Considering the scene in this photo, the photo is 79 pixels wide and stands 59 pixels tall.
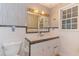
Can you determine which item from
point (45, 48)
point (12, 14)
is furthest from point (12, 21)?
point (45, 48)

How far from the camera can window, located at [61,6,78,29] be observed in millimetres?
1450

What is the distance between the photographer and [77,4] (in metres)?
1.45

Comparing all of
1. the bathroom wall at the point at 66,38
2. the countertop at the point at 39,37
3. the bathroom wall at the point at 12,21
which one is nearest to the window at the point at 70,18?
the bathroom wall at the point at 66,38

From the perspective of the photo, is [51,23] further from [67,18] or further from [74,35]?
[74,35]

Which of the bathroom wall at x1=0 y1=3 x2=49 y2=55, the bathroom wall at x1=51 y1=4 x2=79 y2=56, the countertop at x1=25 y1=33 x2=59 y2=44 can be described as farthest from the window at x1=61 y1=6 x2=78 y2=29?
the bathroom wall at x1=0 y1=3 x2=49 y2=55

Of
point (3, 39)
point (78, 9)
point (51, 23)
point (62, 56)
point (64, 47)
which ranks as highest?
point (78, 9)

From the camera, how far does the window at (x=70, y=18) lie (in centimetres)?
145

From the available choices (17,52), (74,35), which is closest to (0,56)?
(17,52)

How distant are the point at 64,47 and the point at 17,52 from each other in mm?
603

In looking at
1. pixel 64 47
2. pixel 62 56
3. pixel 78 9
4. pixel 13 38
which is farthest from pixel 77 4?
pixel 13 38

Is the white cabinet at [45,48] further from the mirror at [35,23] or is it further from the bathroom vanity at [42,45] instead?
the mirror at [35,23]

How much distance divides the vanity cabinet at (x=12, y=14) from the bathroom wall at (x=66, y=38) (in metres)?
0.40

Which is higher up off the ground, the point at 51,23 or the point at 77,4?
the point at 77,4

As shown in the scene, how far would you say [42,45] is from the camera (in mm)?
1476
